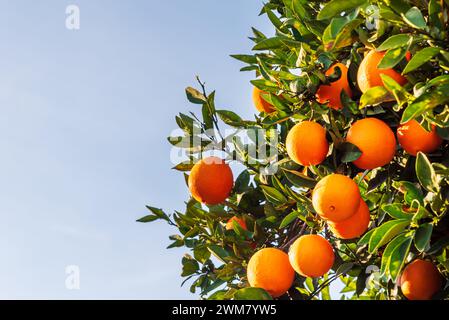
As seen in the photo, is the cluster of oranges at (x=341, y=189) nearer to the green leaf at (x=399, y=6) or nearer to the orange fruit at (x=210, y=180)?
the green leaf at (x=399, y=6)

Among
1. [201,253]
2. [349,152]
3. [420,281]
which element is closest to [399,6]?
[349,152]

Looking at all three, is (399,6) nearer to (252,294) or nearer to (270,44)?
(270,44)

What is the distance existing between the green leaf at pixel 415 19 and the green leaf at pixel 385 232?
74 centimetres

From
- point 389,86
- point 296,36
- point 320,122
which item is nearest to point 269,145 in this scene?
point 320,122

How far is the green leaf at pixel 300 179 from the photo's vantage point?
2.69 metres

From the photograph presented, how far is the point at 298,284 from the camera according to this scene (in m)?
3.01

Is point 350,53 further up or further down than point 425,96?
further up

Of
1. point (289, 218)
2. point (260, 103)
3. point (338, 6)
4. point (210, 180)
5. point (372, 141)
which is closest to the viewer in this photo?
point (338, 6)

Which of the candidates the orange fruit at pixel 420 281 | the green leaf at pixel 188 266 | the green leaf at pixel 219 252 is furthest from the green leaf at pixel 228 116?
the orange fruit at pixel 420 281

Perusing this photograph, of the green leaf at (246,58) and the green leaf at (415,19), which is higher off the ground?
the green leaf at (246,58)

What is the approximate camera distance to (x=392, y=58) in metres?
2.30

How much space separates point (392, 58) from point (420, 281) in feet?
3.24

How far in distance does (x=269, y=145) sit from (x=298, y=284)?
0.70m
